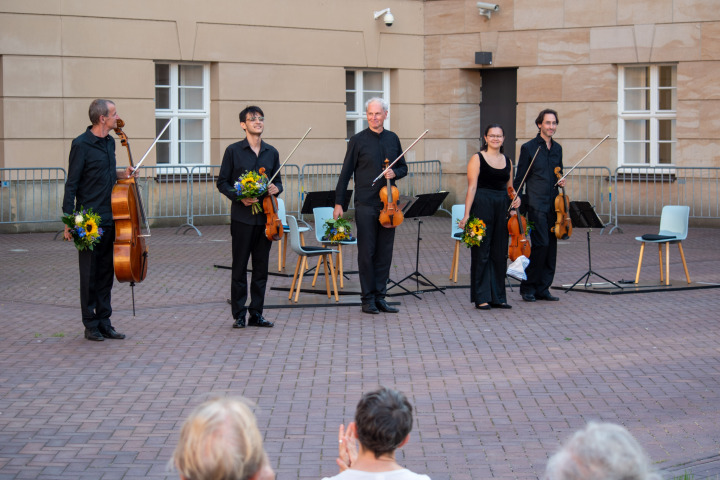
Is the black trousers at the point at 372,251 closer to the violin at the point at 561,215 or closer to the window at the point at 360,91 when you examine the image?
the violin at the point at 561,215

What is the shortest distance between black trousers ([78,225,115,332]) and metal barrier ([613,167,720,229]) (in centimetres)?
1176

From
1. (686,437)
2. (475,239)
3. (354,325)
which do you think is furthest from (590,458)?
(475,239)

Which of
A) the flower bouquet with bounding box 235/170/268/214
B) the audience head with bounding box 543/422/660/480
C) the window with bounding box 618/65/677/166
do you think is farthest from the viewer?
the window with bounding box 618/65/677/166

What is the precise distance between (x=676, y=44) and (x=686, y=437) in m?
14.1

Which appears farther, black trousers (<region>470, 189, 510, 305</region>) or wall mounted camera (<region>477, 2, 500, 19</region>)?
wall mounted camera (<region>477, 2, 500, 19</region>)

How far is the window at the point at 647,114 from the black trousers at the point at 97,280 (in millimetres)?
13207

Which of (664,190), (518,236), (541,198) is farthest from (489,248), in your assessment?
(664,190)

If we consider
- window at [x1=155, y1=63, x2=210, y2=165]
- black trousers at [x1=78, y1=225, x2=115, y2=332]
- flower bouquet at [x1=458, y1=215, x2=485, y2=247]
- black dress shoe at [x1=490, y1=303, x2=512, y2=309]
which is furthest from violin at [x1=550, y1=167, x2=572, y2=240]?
window at [x1=155, y1=63, x2=210, y2=165]

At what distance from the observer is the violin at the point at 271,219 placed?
9117 mm

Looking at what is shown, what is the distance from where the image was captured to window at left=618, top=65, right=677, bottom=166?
762 inches

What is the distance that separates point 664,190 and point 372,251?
34.3 ft

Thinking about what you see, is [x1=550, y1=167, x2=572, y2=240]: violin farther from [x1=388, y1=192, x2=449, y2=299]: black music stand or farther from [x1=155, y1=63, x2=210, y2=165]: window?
[x1=155, y1=63, x2=210, y2=165]: window

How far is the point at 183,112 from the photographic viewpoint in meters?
19.1

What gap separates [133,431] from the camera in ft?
19.8
